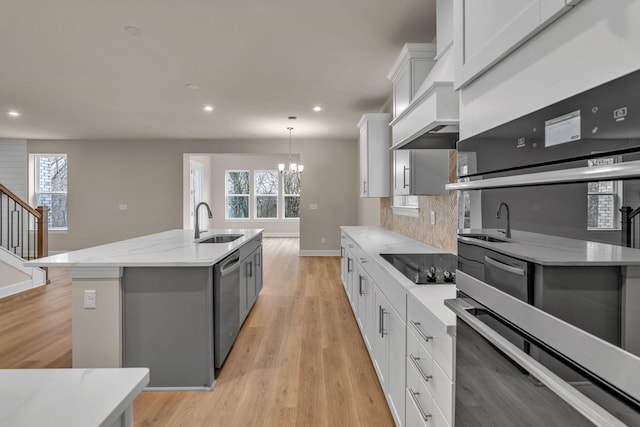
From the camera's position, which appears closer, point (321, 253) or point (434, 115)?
point (434, 115)

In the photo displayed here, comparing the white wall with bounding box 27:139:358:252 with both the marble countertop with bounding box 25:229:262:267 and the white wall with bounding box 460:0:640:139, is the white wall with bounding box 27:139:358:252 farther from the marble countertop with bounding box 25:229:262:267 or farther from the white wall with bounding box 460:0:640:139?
the white wall with bounding box 460:0:640:139

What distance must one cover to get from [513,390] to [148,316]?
7.37 feet

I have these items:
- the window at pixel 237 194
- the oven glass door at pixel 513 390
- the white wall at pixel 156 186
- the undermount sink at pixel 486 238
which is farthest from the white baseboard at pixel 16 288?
the window at pixel 237 194

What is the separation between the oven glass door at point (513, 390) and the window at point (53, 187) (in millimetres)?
9500

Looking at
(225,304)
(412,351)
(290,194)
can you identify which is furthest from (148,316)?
(290,194)

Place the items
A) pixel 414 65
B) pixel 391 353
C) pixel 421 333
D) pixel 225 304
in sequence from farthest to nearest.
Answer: pixel 225 304 → pixel 414 65 → pixel 391 353 → pixel 421 333

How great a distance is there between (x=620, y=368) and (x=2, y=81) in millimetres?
5886

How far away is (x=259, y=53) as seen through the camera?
343 centimetres

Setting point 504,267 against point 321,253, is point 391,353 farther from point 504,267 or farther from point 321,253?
point 321,253

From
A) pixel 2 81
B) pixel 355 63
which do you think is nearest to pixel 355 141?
pixel 355 63

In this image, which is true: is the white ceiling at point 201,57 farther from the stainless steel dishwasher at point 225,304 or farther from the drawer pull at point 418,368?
the drawer pull at point 418,368

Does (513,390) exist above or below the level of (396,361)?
above

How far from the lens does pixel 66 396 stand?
24.4 inches

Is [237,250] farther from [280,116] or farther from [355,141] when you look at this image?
[355,141]
